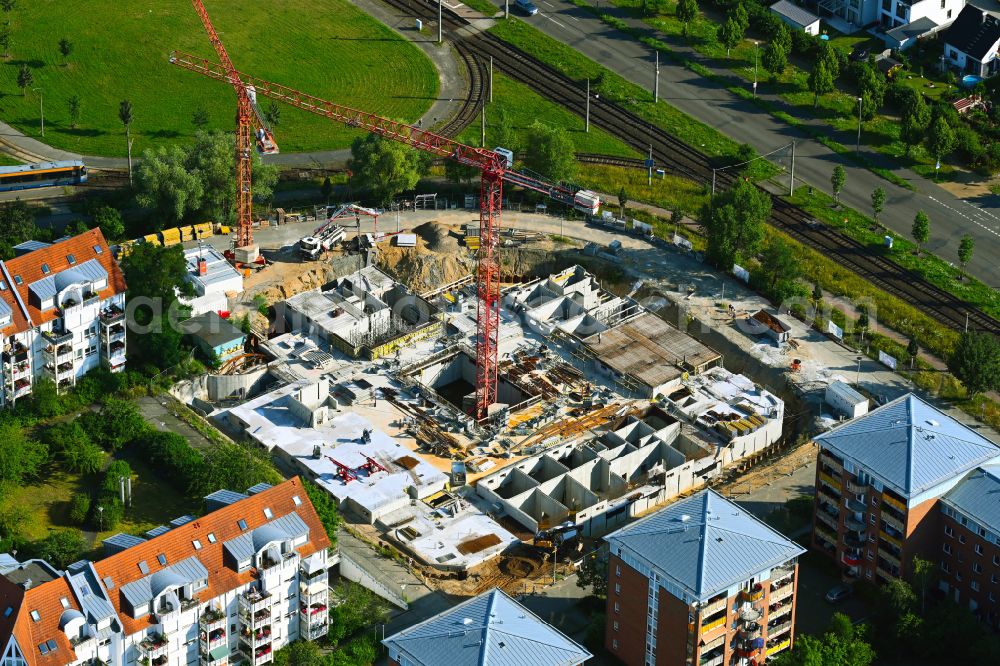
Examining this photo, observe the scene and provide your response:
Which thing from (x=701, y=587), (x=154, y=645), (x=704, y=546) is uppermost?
(x=704, y=546)

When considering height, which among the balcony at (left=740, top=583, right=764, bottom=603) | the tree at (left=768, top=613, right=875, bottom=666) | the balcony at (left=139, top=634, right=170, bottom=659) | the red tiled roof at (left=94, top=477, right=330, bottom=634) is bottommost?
the tree at (left=768, top=613, right=875, bottom=666)

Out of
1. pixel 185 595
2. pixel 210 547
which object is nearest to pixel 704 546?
pixel 210 547

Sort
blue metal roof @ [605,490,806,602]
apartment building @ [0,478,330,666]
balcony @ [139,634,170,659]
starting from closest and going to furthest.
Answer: apartment building @ [0,478,330,666], balcony @ [139,634,170,659], blue metal roof @ [605,490,806,602]

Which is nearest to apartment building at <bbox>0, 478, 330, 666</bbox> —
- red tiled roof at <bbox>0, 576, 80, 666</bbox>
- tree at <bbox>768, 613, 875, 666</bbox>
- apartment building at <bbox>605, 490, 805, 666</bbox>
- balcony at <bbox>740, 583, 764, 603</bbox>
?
red tiled roof at <bbox>0, 576, 80, 666</bbox>

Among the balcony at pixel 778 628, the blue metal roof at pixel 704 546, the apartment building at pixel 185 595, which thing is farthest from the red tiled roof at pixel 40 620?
the balcony at pixel 778 628

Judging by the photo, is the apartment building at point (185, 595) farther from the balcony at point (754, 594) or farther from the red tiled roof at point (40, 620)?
the balcony at point (754, 594)

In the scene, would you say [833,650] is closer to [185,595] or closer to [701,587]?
[701,587]

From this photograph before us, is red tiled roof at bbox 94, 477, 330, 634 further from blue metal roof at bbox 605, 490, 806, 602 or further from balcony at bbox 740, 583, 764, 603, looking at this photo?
balcony at bbox 740, 583, 764, 603
